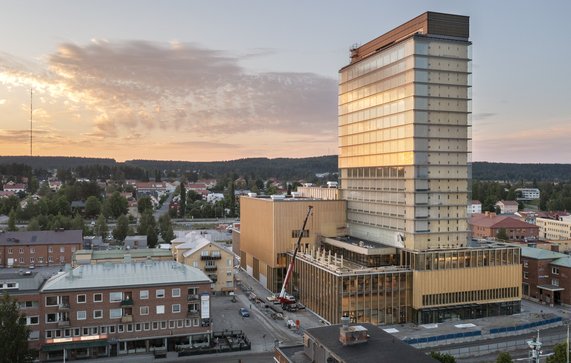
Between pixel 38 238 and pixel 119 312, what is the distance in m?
55.3

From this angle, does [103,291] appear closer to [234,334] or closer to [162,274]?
[162,274]

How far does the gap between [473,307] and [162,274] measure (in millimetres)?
41370

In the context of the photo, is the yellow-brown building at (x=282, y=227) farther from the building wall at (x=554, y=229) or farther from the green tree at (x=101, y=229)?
the building wall at (x=554, y=229)

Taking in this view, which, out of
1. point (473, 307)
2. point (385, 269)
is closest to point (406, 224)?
point (385, 269)

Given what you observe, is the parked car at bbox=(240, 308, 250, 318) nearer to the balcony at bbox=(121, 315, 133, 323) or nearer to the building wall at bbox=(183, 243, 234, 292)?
the building wall at bbox=(183, 243, 234, 292)

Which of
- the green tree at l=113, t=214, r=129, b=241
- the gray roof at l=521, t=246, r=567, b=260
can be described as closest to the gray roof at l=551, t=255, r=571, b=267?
the gray roof at l=521, t=246, r=567, b=260

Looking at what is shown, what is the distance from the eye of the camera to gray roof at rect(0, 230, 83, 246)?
324 feet

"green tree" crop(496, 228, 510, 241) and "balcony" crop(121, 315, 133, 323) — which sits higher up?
"green tree" crop(496, 228, 510, 241)

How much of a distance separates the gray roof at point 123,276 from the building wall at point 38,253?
4260 centimetres

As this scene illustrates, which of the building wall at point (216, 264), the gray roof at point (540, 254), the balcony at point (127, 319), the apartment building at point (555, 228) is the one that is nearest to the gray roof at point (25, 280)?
the balcony at point (127, 319)

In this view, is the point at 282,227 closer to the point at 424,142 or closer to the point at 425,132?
the point at 424,142

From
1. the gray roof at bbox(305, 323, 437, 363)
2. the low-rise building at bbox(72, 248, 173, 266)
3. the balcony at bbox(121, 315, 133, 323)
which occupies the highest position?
the gray roof at bbox(305, 323, 437, 363)

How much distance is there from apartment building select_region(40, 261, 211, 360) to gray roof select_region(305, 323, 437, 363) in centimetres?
2215

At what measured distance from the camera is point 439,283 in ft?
216
